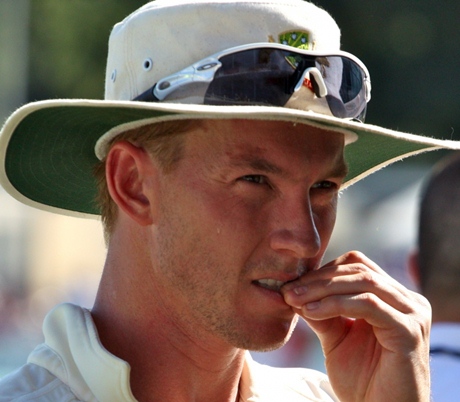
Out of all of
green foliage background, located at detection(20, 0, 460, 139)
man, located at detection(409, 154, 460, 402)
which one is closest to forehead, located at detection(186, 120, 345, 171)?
man, located at detection(409, 154, 460, 402)

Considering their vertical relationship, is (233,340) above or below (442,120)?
above

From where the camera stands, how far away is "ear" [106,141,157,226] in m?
2.83

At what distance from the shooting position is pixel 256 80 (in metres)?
2.63

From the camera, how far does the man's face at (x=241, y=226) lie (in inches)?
106

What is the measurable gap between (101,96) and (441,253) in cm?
1518

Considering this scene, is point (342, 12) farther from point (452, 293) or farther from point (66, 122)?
point (66, 122)

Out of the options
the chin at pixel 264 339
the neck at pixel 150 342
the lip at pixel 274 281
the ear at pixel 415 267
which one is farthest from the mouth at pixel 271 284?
the ear at pixel 415 267

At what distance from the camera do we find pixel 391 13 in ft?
71.3

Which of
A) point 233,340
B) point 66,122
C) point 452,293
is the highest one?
point 66,122

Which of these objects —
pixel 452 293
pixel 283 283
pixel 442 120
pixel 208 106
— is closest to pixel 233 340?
pixel 283 283

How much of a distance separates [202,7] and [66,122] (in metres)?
0.50

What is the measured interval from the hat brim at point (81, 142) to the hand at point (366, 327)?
0.41 metres

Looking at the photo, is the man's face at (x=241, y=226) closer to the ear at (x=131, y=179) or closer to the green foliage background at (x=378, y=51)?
the ear at (x=131, y=179)

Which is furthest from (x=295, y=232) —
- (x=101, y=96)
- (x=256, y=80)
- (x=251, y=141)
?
(x=101, y=96)
